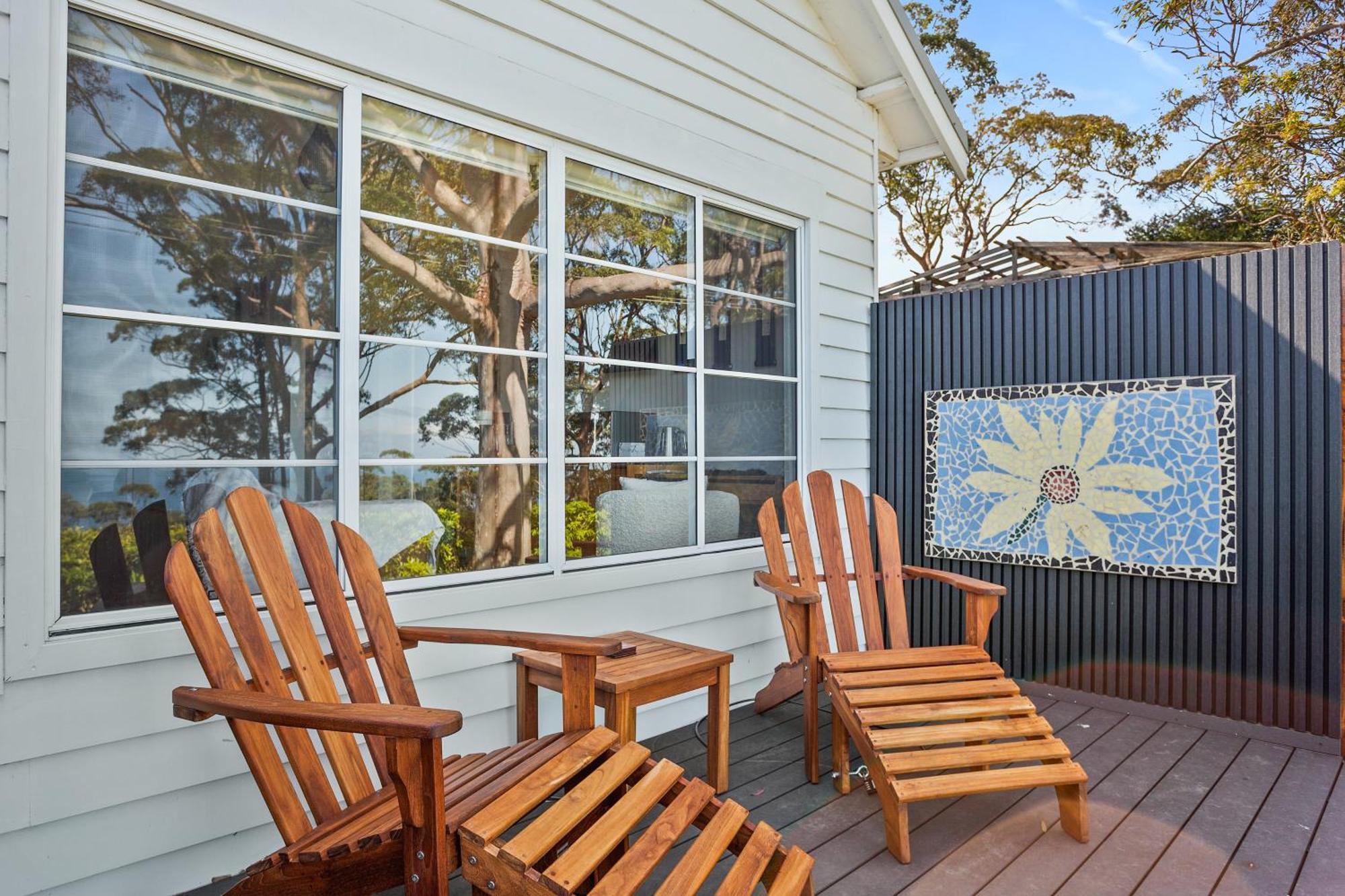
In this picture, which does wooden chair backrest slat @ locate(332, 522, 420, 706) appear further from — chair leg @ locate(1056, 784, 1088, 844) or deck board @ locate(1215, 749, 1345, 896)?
deck board @ locate(1215, 749, 1345, 896)

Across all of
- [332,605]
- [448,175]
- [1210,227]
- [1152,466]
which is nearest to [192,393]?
[332,605]

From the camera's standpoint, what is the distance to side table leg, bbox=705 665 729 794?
8.95ft

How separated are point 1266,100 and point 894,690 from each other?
10.9 metres

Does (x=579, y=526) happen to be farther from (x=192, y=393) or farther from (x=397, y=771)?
(x=397, y=771)

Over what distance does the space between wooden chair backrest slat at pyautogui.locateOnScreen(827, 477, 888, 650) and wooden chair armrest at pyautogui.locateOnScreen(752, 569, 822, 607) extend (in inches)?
16.4

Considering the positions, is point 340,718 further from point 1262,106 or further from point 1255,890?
point 1262,106

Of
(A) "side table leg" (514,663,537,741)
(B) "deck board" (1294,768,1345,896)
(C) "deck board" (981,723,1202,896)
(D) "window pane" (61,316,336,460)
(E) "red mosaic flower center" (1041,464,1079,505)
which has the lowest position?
(C) "deck board" (981,723,1202,896)

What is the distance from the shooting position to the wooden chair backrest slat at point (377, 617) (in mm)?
2113

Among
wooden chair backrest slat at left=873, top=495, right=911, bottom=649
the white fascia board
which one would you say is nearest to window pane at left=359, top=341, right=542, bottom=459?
wooden chair backrest slat at left=873, top=495, right=911, bottom=649

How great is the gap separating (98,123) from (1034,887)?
3106 millimetres

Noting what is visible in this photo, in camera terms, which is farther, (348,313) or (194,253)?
(348,313)

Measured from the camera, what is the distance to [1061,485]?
3.80m

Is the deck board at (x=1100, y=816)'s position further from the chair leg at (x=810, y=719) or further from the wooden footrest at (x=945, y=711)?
the chair leg at (x=810, y=719)

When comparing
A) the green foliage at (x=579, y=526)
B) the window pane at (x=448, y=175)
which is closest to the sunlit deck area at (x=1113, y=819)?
the green foliage at (x=579, y=526)
